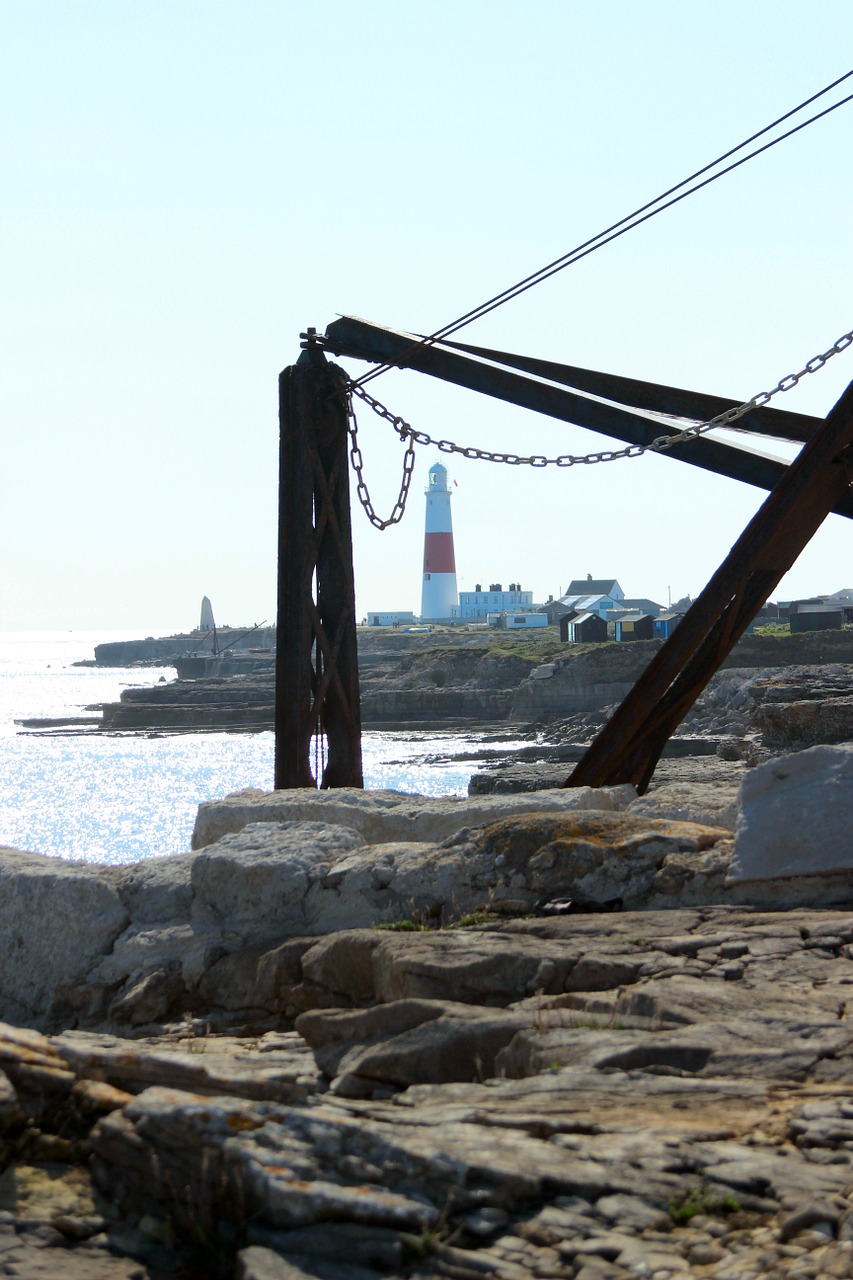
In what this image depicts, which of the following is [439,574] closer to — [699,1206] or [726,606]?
[726,606]

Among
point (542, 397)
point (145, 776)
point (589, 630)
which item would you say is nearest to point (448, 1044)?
point (542, 397)

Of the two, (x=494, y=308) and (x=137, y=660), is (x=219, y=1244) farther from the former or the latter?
(x=137, y=660)

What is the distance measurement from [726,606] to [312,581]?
2652 mm

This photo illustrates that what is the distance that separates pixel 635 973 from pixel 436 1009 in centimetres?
57

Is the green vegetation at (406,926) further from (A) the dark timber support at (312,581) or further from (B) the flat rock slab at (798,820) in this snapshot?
(A) the dark timber support at (312,581)

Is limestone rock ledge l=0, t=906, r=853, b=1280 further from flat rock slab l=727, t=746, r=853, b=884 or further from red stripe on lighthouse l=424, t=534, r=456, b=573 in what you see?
red stripe on lighthouse l=424, t=534, r=456, b=573

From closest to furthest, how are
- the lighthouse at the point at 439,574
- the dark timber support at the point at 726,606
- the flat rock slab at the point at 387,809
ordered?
1. the flat rock slab at the point at 387,809
2. the dark timber support at the point at 726,606
3. the lighthouse at the point at 439,574

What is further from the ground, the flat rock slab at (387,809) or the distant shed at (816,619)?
the distant shed at (816,619)

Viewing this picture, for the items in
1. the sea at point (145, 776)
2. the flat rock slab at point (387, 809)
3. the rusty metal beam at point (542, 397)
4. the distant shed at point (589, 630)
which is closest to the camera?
the flat rock slab at point (387, 809)

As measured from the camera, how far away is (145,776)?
5066cm

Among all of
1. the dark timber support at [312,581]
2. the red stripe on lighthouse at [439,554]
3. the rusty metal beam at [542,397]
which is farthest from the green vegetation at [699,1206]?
the red stripe on lighthouse at [439,554]

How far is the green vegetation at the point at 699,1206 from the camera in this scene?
80.4 inches

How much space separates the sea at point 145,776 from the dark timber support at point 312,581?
19.1 metres

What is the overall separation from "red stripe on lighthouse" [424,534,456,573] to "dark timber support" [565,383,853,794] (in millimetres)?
107854
